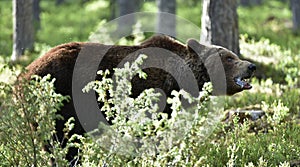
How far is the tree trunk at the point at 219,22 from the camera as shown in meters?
10.1

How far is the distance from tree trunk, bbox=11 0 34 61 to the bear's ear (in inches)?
269

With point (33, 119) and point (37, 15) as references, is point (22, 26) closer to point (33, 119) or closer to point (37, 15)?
point (37, 15)

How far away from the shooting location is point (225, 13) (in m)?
10.2

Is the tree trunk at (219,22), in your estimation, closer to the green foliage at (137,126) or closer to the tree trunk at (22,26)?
the tree trunk at (22,26)

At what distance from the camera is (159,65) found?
23.2 feet

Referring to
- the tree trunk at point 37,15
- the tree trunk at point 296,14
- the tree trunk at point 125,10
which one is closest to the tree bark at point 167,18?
the tree trunk at point 125,10

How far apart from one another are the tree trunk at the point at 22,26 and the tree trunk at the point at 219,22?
479 cm

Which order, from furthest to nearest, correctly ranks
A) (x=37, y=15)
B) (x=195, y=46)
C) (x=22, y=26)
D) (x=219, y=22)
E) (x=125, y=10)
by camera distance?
(x=37, y=15) < (x=125, y=10) < (x=22, y=26) < (x=219, y=22) < (x=195, y=46)

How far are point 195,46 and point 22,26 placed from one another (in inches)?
292

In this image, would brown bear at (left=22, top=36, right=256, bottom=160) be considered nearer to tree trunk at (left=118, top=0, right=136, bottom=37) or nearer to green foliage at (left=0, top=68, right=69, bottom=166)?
green foliage at (left=0, top=68, right=69, bottom=166)

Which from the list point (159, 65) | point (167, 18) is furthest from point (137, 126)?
point (167, 18)

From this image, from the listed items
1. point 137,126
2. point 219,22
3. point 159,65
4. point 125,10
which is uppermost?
point 125,10

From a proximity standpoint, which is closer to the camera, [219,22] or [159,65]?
[159,65]

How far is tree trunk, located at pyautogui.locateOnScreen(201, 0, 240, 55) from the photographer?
399 inches
